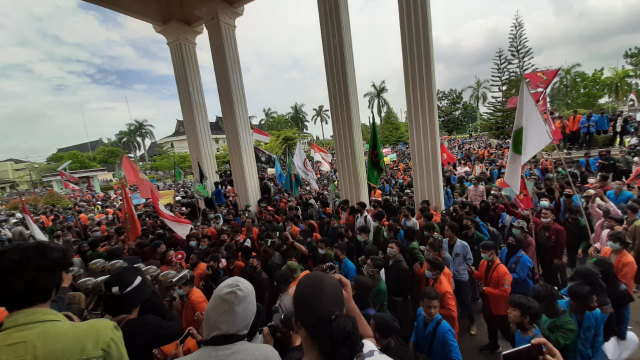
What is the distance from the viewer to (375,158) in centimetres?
686

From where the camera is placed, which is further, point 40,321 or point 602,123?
point 602,123

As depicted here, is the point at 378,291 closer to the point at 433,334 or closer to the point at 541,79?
the point at 433,334

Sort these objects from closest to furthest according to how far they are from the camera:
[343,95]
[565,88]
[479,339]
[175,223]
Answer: [479,339] → [175,223] → [343,95] → [565,88]

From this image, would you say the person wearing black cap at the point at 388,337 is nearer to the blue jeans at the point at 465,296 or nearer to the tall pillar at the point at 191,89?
the blue jeans at the point at 465,296

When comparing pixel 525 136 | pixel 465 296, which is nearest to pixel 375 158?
pixel 525 136

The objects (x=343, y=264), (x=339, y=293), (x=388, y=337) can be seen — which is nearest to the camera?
(x=339, y=293)

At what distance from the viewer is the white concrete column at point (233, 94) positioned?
10.9m

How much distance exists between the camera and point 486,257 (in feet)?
10.8

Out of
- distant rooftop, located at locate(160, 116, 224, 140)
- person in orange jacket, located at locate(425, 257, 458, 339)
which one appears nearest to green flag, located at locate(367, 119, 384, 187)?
person in orange jacket, located at locate(425, 257, 458, 339)

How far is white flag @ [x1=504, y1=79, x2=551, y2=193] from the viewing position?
3691 mm

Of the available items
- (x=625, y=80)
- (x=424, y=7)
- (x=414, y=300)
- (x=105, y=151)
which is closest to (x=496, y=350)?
(x=414, y=300)

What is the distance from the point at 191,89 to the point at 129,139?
67.0 m

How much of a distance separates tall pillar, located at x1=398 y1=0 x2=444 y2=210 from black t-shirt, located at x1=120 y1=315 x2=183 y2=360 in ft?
21.0

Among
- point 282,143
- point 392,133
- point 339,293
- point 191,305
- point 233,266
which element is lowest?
point 233,266
